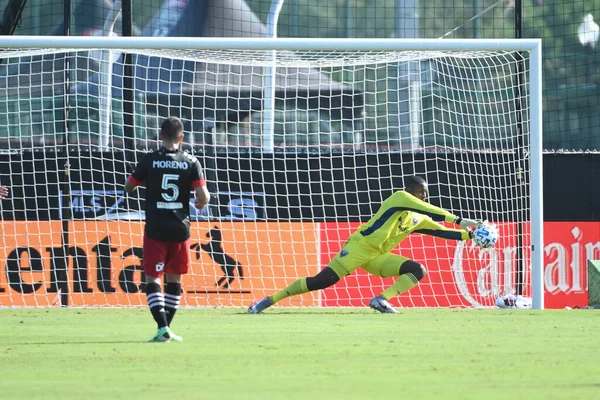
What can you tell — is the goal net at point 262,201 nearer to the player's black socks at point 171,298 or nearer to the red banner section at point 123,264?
the red banner section at point 123,264

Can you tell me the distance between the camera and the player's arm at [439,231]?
41.3 feet

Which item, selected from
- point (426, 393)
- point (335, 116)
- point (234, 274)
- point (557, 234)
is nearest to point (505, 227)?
point (557, 234)

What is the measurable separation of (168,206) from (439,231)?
15.1ft

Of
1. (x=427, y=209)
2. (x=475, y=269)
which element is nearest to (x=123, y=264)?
(x=427, y=209)

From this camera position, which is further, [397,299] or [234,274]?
[397,299]

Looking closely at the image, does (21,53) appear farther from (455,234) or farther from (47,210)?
(455,234)

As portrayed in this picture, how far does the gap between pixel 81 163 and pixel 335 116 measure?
5127mm

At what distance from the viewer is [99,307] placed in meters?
13.6

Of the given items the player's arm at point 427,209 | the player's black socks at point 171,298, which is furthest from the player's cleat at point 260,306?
the player's black socks at point 171,298

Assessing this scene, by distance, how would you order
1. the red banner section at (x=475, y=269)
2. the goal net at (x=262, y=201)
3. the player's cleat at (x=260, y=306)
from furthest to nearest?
1. the red banner section at (x=475, y=269)
2. the goal net at (x=262, y=201)
3. the player's cleat at (x=260, y=306)

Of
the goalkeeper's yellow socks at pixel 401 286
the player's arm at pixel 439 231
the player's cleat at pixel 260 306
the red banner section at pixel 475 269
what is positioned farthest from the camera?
the red banner section at pixel 475 269

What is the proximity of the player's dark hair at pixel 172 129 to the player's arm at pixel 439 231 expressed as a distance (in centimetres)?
458

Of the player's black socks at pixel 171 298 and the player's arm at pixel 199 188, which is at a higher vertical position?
the player's arm at pixel 199 188

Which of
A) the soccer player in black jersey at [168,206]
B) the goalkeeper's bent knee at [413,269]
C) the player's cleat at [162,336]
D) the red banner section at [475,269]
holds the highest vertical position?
the soccer player in black jersey at [168,206]
